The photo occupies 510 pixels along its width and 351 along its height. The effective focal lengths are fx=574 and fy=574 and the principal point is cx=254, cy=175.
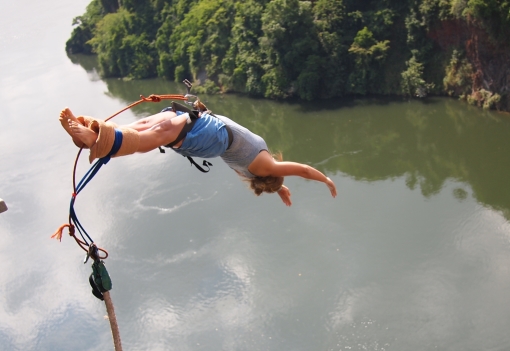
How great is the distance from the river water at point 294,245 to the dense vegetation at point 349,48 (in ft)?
2.85

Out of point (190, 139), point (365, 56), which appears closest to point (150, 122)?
point (190, 139)

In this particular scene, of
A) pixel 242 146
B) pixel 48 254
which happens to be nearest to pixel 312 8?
pixel 48 254

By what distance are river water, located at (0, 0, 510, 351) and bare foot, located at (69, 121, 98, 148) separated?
6.44 meters

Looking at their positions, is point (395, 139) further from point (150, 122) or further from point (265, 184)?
point (150, 122)

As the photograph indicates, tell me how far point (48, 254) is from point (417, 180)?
7225 mm

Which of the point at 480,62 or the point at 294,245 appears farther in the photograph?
the point at 480,62

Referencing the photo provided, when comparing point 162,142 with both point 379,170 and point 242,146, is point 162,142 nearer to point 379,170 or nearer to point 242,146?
point 242,146

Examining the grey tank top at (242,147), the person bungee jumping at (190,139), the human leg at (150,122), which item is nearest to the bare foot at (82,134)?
the person bungee jumping at (190,139)

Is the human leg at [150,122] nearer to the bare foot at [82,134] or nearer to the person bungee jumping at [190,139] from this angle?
the person bungee jumping at [190,139]

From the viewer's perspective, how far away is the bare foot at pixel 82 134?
2.10m

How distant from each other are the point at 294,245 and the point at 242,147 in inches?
284

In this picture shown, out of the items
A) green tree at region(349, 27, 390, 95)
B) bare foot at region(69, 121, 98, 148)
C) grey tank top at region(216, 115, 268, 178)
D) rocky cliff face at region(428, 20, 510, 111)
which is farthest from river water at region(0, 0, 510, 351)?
bare foot at region(69, 121, 98, 148)

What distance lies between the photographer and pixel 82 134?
82.6 inches

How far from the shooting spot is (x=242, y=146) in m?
2.60
